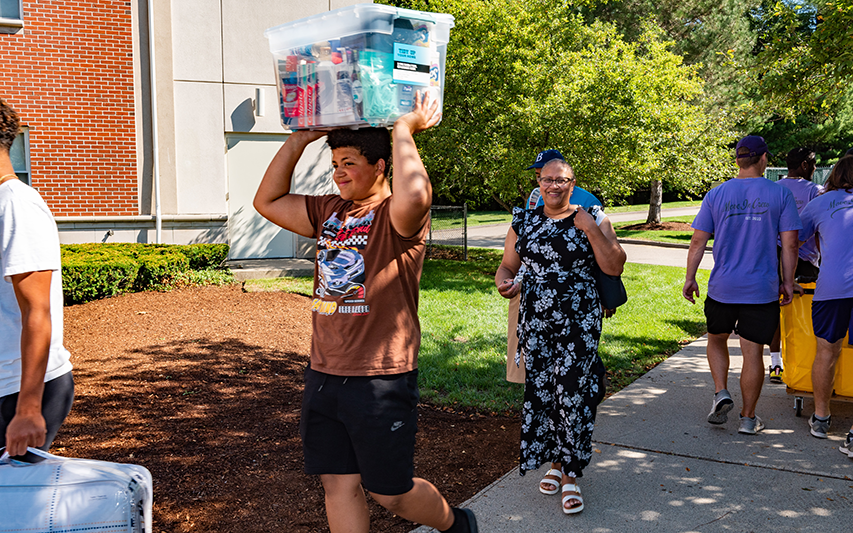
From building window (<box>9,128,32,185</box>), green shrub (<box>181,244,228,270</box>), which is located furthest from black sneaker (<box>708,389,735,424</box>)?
building window (<box>9,128,32,185</box>)

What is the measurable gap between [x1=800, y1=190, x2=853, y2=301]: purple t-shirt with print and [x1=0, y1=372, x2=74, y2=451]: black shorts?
4.59m

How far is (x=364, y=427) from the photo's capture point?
8.70 feet

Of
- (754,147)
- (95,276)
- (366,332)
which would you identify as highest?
(754,147)

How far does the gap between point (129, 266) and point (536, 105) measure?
22.6 ft

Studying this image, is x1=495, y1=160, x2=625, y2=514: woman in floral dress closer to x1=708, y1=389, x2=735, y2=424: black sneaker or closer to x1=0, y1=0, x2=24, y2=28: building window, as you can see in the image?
x1=708, y1=389, x2=735, y2=424: black sneaker

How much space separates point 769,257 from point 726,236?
1.02 ft

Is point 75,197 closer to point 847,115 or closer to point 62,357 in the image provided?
point 62,357

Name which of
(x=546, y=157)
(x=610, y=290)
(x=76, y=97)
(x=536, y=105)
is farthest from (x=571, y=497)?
(x=76, y=97)

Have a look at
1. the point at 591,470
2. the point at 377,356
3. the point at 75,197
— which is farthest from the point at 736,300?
the point at 75,197

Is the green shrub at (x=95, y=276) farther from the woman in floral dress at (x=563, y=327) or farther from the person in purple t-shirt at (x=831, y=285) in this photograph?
the person in purple t-shirt at (x=831, y=285)

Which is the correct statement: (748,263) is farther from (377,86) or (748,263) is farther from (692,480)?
(377,86)

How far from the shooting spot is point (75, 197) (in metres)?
12.1

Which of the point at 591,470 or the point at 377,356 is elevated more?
the point at 377,356

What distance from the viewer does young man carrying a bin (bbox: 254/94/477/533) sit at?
8.66 ft
